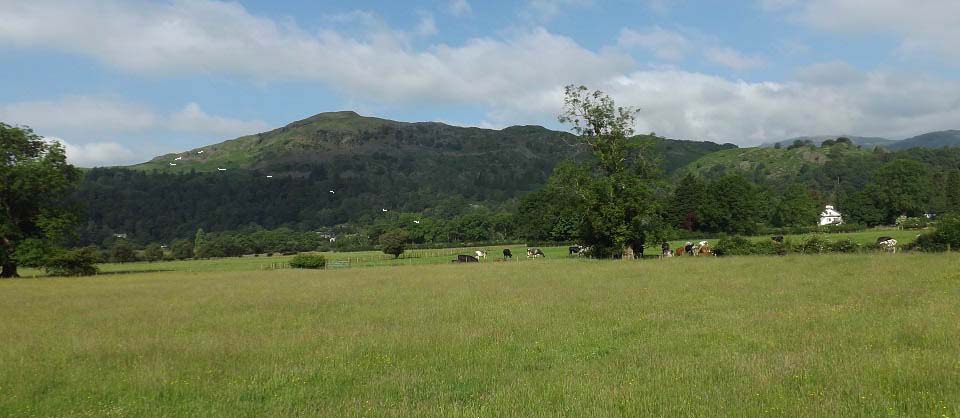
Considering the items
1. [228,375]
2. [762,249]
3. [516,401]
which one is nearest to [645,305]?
[516,401]

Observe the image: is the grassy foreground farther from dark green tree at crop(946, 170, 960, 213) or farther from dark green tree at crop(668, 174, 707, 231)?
dark green tree at crop(946, 170, 960, 213)

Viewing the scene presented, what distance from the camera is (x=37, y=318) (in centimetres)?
2208

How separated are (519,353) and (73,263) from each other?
51.7 meters

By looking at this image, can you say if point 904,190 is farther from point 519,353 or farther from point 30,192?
point 30,192

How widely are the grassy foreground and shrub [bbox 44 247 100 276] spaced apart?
28469 mm

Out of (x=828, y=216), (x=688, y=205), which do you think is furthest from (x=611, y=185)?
(x=828, y=216)

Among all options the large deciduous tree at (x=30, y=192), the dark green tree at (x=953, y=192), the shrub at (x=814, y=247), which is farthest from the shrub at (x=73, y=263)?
the dark green tree at (x=953, y=192)

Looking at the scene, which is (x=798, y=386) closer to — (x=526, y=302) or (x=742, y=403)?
(x=742, y=403)

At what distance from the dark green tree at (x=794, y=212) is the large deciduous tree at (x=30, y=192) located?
4655 inches

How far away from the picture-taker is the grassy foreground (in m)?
9.42

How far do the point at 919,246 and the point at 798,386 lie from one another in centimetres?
3941

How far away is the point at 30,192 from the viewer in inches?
1923

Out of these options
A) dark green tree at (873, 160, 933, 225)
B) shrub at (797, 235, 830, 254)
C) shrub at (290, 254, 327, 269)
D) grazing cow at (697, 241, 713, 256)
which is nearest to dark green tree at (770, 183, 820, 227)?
dark green tree at (873, 160, 933, 225)

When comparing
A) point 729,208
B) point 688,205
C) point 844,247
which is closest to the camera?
point 844,247
